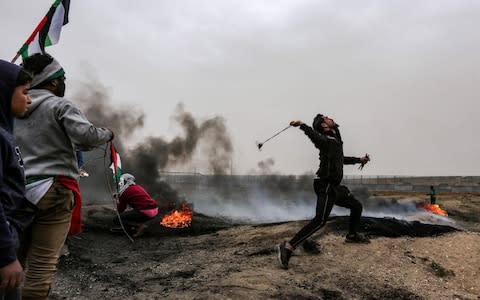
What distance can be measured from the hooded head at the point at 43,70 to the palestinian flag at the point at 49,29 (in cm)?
232

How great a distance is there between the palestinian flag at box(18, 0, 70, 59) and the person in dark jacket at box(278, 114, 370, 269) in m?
3.48

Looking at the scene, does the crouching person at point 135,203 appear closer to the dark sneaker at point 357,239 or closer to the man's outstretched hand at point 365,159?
the dark sneaker at point 357,239

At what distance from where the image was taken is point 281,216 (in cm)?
1895

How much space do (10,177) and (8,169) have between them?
0.05 meters

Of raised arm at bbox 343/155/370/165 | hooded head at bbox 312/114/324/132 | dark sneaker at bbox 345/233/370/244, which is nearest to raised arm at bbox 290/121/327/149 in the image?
hooded head at bbox 312/114/324/132

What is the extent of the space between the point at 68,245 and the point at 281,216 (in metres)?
12.5

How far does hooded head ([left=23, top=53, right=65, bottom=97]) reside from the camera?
312cm

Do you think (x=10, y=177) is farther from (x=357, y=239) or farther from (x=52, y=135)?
(x=357, y=239)

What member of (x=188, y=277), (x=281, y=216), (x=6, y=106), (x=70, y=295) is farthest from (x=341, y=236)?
(x=281, y=216)

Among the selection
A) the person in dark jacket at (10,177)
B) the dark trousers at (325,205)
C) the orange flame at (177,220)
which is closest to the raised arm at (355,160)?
the dark trousers at (325,205)

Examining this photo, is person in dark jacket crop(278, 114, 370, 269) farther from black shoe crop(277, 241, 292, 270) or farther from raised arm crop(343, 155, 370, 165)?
raised arm crop(343, 155, 370, 165)

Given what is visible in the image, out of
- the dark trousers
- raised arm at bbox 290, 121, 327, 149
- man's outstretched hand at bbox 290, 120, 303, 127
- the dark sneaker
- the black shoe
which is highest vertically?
man's outstretched hand at bbox 290, 120, 303, 127

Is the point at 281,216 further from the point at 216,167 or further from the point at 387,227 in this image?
the point at 216,167

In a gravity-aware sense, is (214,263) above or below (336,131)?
below
